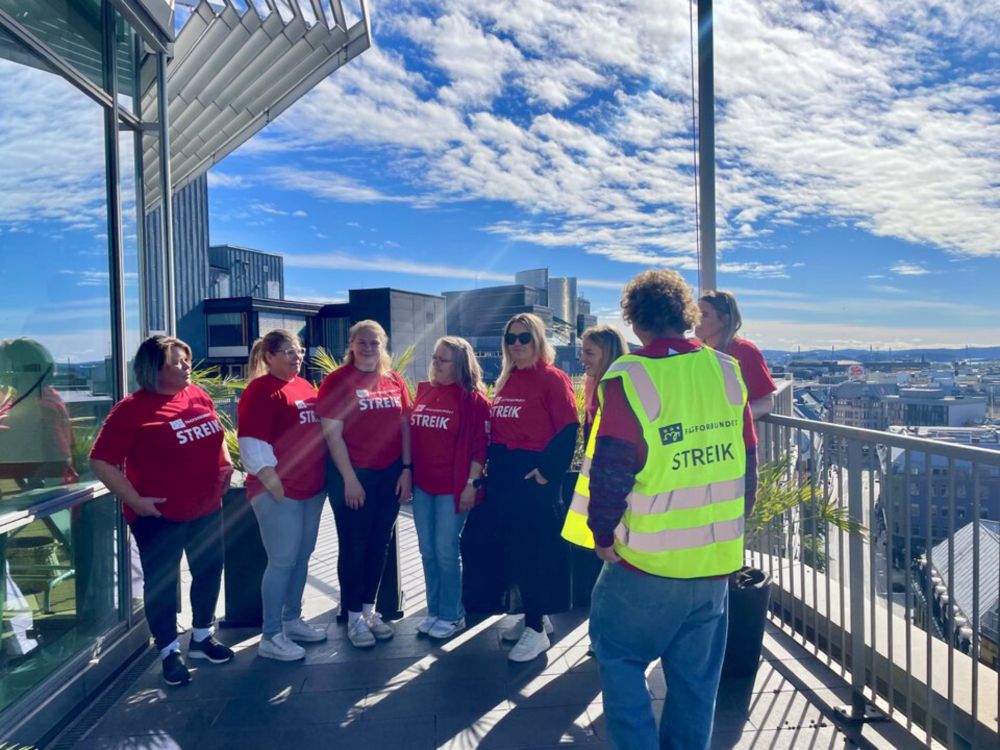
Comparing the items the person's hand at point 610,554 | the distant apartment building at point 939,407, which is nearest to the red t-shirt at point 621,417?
the person's hand at point 610,554

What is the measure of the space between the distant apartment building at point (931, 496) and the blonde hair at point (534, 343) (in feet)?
5.60

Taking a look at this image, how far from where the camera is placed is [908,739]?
2715 millimetres

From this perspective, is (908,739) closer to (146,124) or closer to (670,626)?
(670,626)

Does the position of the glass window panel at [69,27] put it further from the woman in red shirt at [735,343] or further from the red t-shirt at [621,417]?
the woman in red shirt at [735,343]

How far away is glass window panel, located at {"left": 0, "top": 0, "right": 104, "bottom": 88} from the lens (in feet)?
11.0

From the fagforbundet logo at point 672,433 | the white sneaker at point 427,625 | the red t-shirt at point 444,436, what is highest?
the fagforbundet logo at point 672,433

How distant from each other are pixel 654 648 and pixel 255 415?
7.80 feet

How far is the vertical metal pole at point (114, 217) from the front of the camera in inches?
163

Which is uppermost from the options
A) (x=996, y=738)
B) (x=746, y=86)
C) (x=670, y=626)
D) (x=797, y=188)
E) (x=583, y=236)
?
(x=583, y=236)

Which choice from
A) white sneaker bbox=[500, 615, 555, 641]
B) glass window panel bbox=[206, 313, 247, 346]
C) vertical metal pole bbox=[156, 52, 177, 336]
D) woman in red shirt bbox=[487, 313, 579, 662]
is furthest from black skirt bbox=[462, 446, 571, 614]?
glass window panel bbox=[206, 313, 247, 346]

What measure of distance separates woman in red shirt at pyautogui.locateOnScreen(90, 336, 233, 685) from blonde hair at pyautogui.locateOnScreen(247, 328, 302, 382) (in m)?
0.33

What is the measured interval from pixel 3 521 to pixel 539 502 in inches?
97.2

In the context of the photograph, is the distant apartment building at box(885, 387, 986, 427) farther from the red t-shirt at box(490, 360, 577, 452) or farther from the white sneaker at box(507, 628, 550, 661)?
the white sneaker at box(507, 628, 550, 661)

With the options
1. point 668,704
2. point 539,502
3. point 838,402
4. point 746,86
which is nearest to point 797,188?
point 838,402
